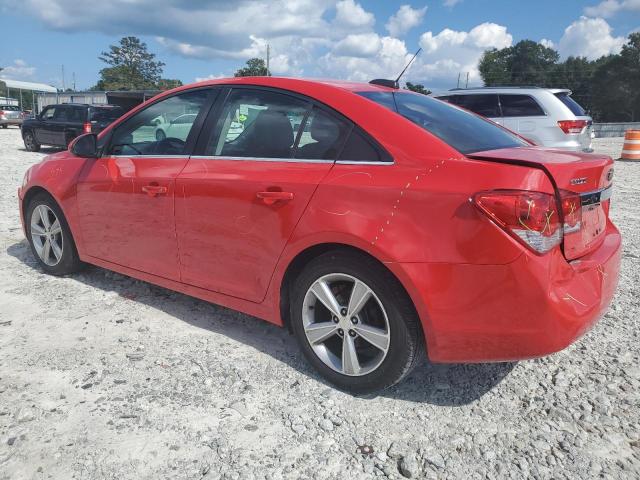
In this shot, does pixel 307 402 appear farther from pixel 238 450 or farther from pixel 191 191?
pixel 191 191

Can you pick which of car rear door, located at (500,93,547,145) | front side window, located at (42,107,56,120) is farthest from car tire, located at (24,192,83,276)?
front side window, located at (42,107,56,120)

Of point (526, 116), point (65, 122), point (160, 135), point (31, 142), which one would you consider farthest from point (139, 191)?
point (31, 142)

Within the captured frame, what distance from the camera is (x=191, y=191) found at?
323cm

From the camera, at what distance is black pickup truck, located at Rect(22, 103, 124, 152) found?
1570cm

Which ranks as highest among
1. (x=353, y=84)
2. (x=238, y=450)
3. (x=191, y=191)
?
(x=353, y=84)

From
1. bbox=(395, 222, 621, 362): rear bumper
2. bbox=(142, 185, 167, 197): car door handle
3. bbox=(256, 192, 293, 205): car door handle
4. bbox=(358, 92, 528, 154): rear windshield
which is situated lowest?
bbox=(395, 222, 621, 362): rear bumper

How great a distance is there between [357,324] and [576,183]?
1210 millimetres

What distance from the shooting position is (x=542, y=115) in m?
9.27

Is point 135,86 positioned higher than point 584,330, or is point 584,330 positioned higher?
point 135,86

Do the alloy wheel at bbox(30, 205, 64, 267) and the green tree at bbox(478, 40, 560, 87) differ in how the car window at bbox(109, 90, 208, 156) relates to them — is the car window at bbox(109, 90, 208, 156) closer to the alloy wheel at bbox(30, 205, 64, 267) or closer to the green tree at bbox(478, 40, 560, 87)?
the alloy wheel at bbox(30, 205, 64, 267)

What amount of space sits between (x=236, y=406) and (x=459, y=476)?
3.64 feet

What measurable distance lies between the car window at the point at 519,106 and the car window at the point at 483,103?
149mm

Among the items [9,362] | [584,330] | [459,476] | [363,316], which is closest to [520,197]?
[584,330]

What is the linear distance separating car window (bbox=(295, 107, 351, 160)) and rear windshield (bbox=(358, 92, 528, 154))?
25cm
